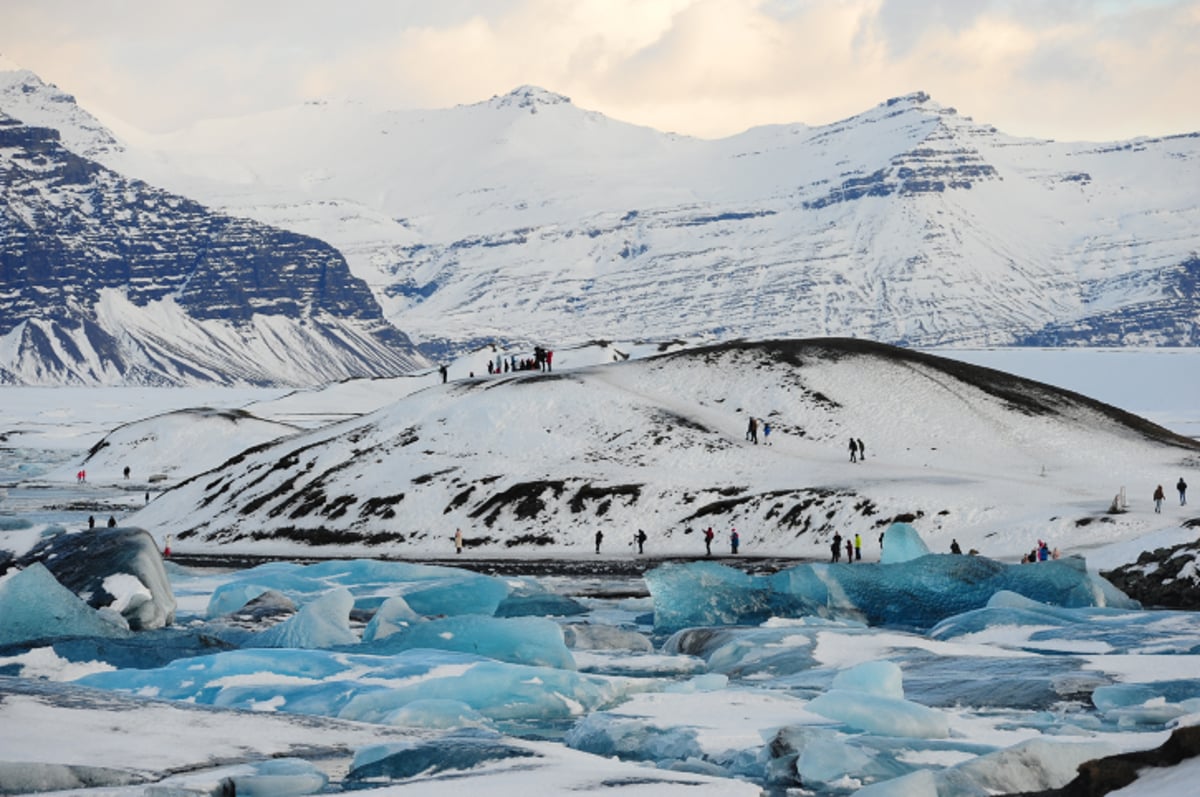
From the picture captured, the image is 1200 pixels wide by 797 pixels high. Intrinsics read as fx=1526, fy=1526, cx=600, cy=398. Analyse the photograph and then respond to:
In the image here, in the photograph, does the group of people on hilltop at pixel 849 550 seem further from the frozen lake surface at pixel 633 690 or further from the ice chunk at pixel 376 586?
the frozen lake surface at pixel 633 690

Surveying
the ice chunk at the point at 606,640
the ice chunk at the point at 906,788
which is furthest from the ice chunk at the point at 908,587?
the ice chunk at the point at 906,788

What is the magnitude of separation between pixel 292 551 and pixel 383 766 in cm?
6885

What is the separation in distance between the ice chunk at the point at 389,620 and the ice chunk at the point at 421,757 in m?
16.3

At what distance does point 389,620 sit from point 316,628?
2.62 metres

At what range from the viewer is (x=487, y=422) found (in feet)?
354

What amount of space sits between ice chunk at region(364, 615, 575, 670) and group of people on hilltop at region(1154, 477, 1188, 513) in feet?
144

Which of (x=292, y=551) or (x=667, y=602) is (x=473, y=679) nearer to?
(x=667, y=602)

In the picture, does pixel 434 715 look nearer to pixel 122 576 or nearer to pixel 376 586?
pixel 122 576

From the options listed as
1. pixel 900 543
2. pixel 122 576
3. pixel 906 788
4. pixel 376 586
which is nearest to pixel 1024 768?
pixel 906 788

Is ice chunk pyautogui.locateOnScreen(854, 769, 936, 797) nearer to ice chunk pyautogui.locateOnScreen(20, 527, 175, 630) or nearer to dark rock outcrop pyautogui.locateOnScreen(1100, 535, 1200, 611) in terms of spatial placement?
ice chunk pyautogui.locateOnScreen(20, 527, 175, 630)

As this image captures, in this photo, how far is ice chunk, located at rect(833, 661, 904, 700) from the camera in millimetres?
31453

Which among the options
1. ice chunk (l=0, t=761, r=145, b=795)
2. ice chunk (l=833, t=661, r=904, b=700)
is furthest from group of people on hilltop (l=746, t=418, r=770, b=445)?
ice chunk (l=0, t=761, r=145, b=795)

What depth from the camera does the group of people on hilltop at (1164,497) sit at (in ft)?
243

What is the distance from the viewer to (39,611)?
1655 inches
